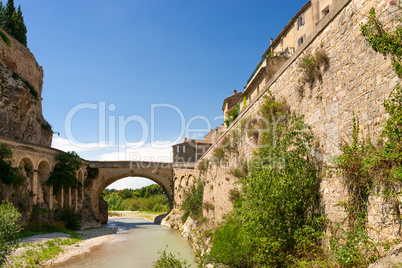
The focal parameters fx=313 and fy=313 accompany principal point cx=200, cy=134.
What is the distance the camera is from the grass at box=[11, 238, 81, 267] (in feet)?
35.7

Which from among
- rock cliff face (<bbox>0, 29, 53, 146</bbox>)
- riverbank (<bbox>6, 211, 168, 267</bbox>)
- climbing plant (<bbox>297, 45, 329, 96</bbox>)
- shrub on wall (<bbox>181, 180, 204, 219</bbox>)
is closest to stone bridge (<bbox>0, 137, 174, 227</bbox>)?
riverbank (<bbox>6, 211, 168, 267</bbox>)

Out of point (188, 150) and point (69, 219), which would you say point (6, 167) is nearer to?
point (69, 219)

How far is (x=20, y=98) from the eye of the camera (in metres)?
23.9

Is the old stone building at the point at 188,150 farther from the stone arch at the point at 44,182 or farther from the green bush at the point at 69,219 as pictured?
the stone arch at the point at 44,182

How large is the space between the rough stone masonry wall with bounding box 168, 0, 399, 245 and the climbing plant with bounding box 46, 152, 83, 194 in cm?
1928

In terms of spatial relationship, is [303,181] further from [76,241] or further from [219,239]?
[76,241]

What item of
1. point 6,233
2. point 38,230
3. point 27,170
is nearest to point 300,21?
point 6,233

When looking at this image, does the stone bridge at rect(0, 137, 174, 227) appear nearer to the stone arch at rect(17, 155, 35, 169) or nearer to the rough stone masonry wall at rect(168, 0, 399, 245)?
the stone arch at rect(17, 155, 35, 169)

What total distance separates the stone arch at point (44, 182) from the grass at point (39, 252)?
5299 mm

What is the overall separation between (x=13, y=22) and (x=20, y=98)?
10585 mm

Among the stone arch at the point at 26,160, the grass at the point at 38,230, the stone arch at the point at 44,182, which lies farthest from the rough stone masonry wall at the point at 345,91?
the stone arch at the point at 44,182

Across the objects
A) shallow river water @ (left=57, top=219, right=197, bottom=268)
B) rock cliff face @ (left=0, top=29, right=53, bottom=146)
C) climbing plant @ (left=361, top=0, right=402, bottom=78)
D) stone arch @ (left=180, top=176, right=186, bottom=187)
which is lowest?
shallow river water @ (left=57, top=219, right=197, bottom=268)

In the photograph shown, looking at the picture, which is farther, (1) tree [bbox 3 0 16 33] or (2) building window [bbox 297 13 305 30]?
(1) tree [bbox 3 0 16 33]

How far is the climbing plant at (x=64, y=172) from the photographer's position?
21694 mm
